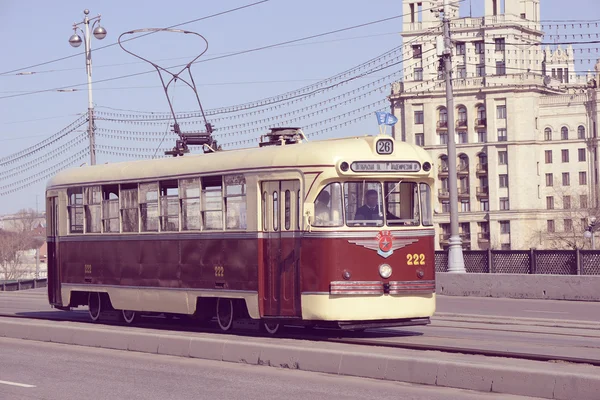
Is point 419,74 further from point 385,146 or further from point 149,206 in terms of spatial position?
point 385,146

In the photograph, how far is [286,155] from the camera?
1822 centimetres

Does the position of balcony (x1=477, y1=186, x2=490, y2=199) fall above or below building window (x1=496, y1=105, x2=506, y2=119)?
below

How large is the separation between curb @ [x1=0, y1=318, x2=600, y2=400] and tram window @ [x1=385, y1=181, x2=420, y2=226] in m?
2.39

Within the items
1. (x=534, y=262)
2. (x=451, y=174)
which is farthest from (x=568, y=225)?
(x=534, y=262)

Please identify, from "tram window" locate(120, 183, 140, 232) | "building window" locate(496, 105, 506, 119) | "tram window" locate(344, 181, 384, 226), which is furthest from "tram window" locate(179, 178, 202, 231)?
"building window" locate(496, 105, 506, 119)

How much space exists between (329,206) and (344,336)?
218 cm

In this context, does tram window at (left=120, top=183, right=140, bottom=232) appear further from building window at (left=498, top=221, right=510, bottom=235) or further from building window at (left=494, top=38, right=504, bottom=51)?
building window at (left=494, top=38, right=504, bottom=51)

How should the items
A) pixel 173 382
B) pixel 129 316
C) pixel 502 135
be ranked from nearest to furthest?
pixel 173 382
pixel 129 316
pixel 502 135

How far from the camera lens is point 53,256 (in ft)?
79.9

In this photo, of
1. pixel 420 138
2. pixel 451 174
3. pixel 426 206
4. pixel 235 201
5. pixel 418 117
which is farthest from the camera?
pixel 420 138

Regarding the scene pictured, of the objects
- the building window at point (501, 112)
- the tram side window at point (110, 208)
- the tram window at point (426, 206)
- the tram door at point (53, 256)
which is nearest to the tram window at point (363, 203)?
the tram window at point (426, 206)

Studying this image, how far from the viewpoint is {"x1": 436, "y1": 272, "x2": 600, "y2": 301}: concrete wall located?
29750mm

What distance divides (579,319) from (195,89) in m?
12.1

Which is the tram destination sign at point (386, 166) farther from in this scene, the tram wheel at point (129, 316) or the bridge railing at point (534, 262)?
the bridge railing at point (534, 262)
